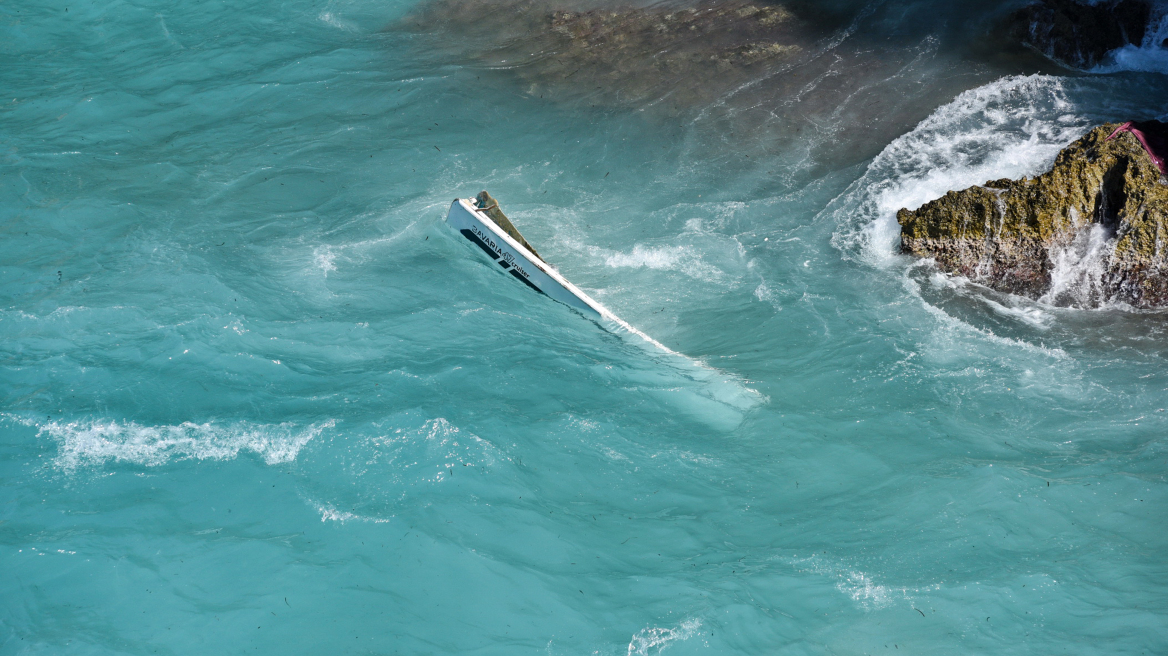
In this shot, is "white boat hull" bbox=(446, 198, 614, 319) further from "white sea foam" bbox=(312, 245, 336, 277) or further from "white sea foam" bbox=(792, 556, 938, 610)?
"white sea foam" bbox=(792, 556, 938, 610)

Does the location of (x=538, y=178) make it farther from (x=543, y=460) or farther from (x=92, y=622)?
(x=92, y=622)

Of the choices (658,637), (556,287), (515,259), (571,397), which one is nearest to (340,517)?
(571,397)

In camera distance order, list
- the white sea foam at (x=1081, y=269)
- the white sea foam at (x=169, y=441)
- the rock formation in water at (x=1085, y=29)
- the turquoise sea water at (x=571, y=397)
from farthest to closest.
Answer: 1. the rock formation in water at (x=1085, y=29)
2. the white sea foam at (x=1081, y=269)
3. the white sea foam at (x=169, y=441)
4. the turquoise sea water at (x=571, y=397)

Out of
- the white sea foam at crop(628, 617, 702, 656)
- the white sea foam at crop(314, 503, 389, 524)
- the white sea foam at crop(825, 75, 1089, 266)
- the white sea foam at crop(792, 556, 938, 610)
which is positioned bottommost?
the white sea foam at crop(628, 617, 702, 656)

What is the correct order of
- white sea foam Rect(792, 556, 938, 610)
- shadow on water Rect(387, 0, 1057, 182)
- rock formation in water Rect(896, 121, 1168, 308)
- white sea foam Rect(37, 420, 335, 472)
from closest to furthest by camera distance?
1. white sea foam Rect(792, 556, 938, 610)
2. white sea foam Rect(37, 420, 335, 472)
3. rock formation in water Rect(896, 121, 1168, 308)
4. shadow on water Rect(387, 0, 1057, 182)

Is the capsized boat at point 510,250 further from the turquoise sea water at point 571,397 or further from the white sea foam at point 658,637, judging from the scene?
the white sea foam at point 658,637

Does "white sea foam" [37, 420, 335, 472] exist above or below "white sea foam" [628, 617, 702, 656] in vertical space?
above

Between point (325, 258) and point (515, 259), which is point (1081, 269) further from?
point (325, 258)

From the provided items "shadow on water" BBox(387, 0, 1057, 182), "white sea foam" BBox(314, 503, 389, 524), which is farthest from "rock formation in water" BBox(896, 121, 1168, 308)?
"white sea foam" BBox(314, 503, 389, 524)

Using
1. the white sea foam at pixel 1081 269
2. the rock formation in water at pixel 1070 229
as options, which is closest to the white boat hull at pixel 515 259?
the rock formation in water at pixel 1070 229
